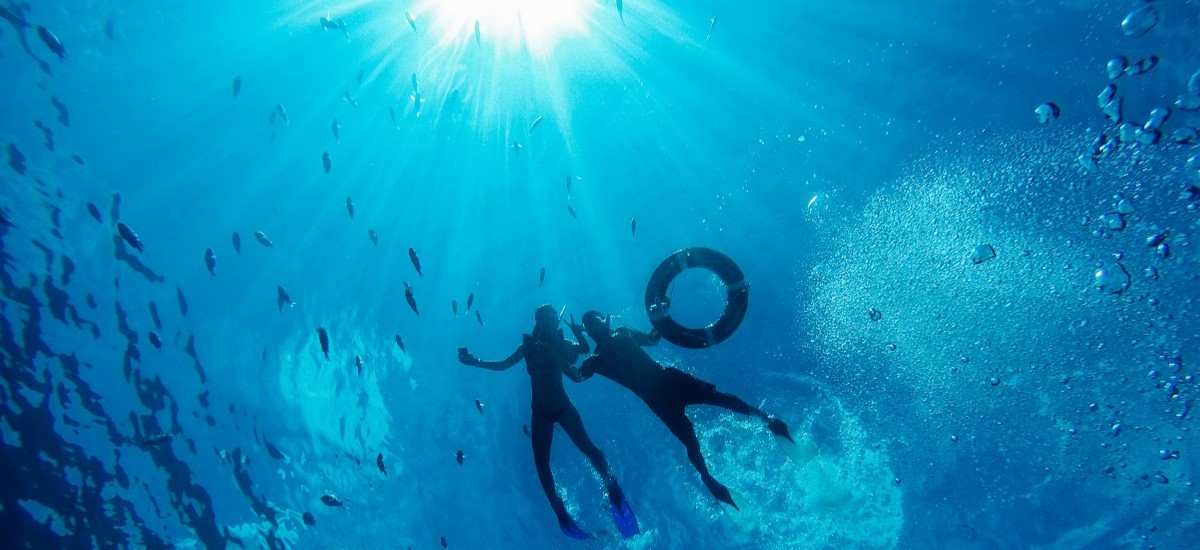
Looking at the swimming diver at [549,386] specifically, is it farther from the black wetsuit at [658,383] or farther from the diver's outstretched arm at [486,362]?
the black wetsuit at [658,383]

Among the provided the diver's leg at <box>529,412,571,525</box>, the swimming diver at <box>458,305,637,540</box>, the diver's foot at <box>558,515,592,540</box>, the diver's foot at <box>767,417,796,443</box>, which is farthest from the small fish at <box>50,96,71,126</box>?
the diver's foot at <box>767,417,796,443</box>

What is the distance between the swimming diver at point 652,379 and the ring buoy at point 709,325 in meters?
0.33

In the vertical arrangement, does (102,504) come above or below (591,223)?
below

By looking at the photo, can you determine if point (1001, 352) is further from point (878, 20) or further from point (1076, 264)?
point (878, 20)

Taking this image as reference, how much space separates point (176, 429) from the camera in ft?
60.2

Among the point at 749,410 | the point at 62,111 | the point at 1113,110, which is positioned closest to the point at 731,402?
the point at 749,410

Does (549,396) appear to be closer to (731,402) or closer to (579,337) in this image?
(579,337)

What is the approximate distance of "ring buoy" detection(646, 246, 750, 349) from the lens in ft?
28.3

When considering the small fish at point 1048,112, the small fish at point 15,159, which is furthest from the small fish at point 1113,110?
the small fish at point 15,159

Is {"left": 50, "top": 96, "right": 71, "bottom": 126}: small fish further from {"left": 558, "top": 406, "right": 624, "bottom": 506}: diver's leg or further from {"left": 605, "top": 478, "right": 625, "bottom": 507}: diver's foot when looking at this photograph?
{"left": 605, "top": 478, "right": 625, "bottom": 507}: diver's foot

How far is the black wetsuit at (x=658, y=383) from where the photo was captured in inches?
323

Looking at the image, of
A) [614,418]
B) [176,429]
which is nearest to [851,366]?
[614,418]

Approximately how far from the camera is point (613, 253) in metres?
17.5

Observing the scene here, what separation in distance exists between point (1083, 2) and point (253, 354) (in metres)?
25.0
